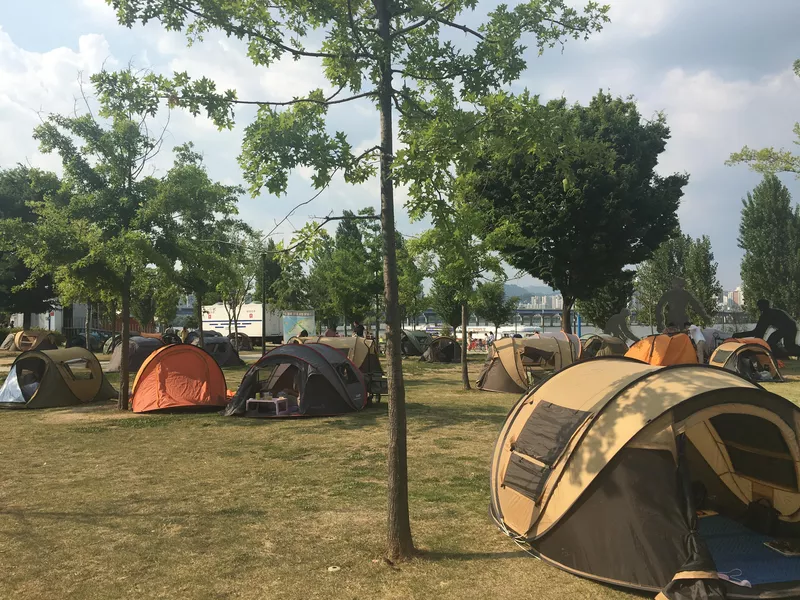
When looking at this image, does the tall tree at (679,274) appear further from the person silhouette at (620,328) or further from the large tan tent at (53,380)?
the large tan tent at (53,380)

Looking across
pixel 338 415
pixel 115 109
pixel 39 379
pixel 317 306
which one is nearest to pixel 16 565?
pixel 115 109

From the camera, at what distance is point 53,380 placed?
1462 centimetres

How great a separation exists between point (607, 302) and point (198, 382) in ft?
115

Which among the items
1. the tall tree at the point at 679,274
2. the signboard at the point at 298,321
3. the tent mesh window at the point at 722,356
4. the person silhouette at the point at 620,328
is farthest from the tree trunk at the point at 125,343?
the tall tree at the point at 679,274

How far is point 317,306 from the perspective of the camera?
2041 inches

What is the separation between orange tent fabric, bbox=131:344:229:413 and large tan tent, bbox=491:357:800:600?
9424 mm

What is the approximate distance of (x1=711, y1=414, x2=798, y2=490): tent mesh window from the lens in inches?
200

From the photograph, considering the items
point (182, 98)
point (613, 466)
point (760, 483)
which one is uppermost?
point (182, 98)

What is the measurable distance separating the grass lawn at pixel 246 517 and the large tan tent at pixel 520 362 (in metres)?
5.77

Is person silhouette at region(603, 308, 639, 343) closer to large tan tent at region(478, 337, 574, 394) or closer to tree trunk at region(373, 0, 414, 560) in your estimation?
large tan tent at region(478, 337, 574, 394)

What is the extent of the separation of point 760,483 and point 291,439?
7.23 metres

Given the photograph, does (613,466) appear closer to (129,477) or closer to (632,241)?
(129,477)

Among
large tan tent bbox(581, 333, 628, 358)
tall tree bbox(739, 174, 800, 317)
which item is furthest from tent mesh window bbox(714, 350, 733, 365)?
tall tree bbox(739, 174, 800, 317)

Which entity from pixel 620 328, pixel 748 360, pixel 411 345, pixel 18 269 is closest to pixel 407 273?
pixel 748 360
